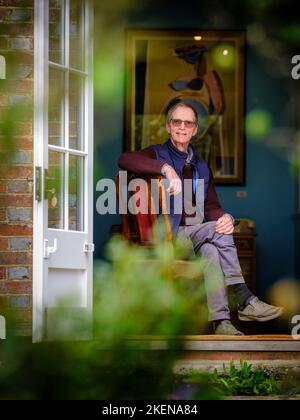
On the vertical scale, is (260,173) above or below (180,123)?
below

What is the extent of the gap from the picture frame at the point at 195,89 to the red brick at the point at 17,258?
3577 millimetres

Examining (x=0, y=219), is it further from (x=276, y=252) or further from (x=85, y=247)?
(x=276, y=252)

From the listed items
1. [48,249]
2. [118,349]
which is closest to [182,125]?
[48,249]

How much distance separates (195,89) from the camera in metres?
7.61

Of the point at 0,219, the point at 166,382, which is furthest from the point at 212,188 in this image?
the point at 166,382

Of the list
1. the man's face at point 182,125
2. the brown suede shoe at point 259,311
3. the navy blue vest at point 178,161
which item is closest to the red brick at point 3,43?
the brown suede shoe at point 259,311

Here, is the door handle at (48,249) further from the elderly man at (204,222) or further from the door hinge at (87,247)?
the elderly man at (204,222)

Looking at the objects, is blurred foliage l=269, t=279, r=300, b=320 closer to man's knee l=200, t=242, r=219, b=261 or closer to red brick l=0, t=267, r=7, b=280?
man's knee l=200, t=242, r=219, b=261

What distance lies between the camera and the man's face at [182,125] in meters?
5.02

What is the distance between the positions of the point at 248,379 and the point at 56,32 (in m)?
1.75

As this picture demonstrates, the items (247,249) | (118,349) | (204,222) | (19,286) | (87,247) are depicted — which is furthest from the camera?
(247,249)

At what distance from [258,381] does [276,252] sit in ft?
11.7

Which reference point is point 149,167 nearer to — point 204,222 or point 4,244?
point 204,222

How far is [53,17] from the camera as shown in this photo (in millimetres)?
4188
